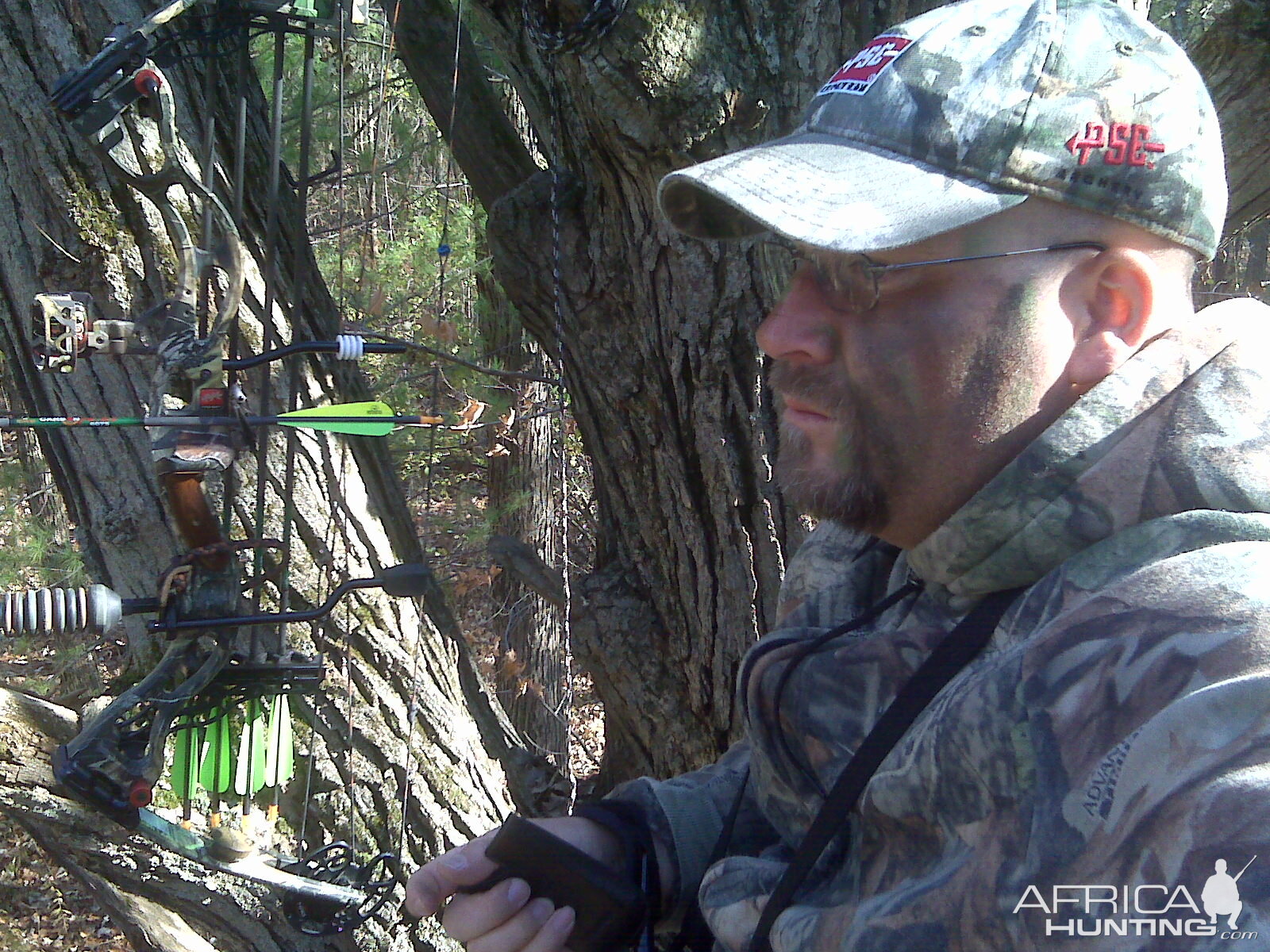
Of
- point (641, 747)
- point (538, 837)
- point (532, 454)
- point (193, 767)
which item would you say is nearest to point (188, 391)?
point (193, 767)

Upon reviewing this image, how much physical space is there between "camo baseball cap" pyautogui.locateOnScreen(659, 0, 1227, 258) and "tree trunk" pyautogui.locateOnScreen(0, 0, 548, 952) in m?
1.39

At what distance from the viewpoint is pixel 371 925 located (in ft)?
8.05

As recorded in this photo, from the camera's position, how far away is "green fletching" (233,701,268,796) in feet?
5.84

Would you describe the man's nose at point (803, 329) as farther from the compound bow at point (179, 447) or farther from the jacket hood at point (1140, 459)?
the compound bow at point (179, 447)

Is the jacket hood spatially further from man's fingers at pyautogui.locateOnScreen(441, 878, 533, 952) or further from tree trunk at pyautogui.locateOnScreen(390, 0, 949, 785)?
tree trunk at pyautogui.locateOnScreen(390, 0, 949, 785)

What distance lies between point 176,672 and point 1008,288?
4.56ft

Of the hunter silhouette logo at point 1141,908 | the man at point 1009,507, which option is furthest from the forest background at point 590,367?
the hunter silhouette logo at point 1141,908

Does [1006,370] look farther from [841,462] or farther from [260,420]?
[260,420]

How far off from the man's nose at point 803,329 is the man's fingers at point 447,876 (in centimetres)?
62

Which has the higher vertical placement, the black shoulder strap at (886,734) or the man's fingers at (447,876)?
the black shoulder strap at (886,734)

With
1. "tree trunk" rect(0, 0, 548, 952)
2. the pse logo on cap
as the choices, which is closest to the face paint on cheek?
the pse logo on cap

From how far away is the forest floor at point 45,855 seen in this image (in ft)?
13.2

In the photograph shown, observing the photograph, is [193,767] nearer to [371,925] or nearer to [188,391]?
[188,391]

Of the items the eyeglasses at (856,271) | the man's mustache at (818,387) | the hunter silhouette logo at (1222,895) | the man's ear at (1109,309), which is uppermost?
the eyeglasses at (856,271)
